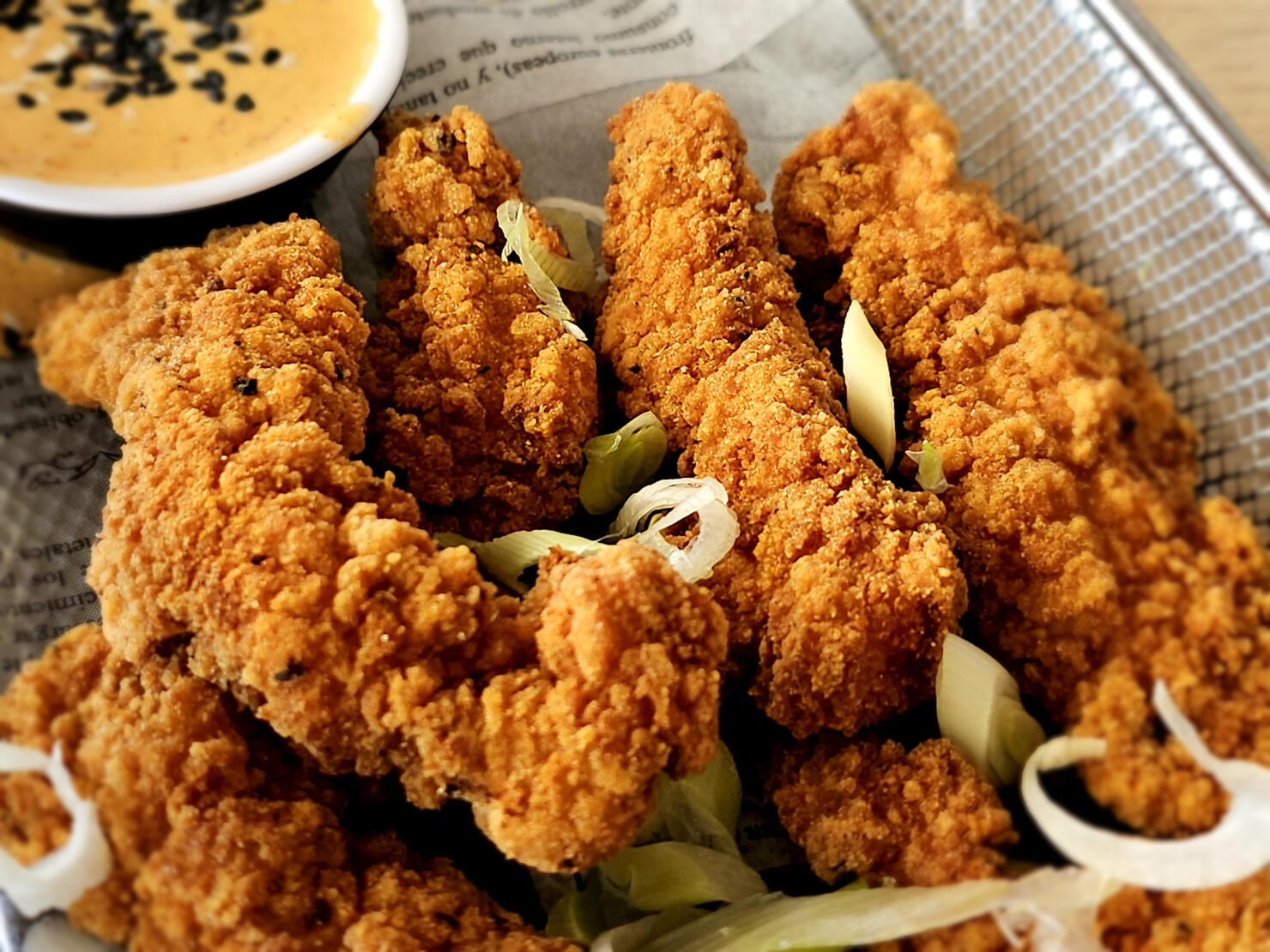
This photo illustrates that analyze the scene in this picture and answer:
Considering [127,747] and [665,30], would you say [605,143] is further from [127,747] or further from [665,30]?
[127,747]

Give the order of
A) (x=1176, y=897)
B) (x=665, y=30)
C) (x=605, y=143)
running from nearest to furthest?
1. (x=1176, y=897)
2. (x=605, y=143)
3. (x=665, y=30)

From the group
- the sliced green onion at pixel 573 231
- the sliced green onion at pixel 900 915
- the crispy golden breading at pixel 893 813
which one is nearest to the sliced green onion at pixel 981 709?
the crispy golden breading at pixel 893 813

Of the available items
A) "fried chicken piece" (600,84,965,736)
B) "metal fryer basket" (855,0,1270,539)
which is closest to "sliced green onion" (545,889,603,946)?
"fried chicken piece" (600,84,965,736)

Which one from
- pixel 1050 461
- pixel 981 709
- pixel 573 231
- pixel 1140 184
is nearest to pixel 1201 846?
pixel 981 709

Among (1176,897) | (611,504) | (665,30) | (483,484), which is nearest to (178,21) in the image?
(483,484)

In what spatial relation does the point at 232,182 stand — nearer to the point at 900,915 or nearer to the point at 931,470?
the point at 931,470

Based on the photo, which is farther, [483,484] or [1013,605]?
[483,484]

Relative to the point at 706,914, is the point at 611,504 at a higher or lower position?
higher
